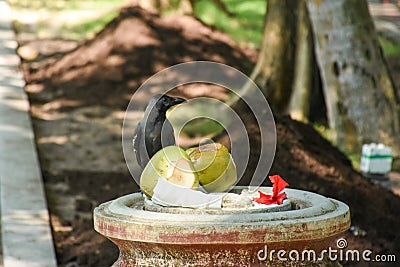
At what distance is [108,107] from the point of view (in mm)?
11352

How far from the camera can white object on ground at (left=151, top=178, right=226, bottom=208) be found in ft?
11.5

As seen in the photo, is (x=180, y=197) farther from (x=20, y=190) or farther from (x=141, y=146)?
(x=20, y=190)

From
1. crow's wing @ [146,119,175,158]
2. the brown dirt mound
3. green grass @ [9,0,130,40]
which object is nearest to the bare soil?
the brown dirt mound

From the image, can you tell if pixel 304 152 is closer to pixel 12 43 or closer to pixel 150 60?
pixel 150 60

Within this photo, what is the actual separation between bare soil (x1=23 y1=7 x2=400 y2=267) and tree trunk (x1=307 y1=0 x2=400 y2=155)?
2.33ft

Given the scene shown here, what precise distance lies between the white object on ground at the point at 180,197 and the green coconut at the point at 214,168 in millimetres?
122

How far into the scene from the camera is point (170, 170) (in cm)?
354

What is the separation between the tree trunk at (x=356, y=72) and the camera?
26.9 ft

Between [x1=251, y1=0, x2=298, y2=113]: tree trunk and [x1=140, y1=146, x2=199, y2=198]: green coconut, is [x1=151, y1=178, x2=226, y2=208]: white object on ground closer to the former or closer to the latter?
[x1=140, y1=146, x2=199, y2=198]: green coconut

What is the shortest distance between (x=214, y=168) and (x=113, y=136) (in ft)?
22.1

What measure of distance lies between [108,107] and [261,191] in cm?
761

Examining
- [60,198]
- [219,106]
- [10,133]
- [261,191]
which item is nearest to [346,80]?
[219,106]

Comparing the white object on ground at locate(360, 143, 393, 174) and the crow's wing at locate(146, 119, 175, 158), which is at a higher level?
the crow's wing at locate(146, 119, 175, 158)

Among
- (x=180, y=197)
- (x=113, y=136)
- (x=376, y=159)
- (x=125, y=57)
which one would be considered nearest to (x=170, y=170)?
(x=180, y=197)
